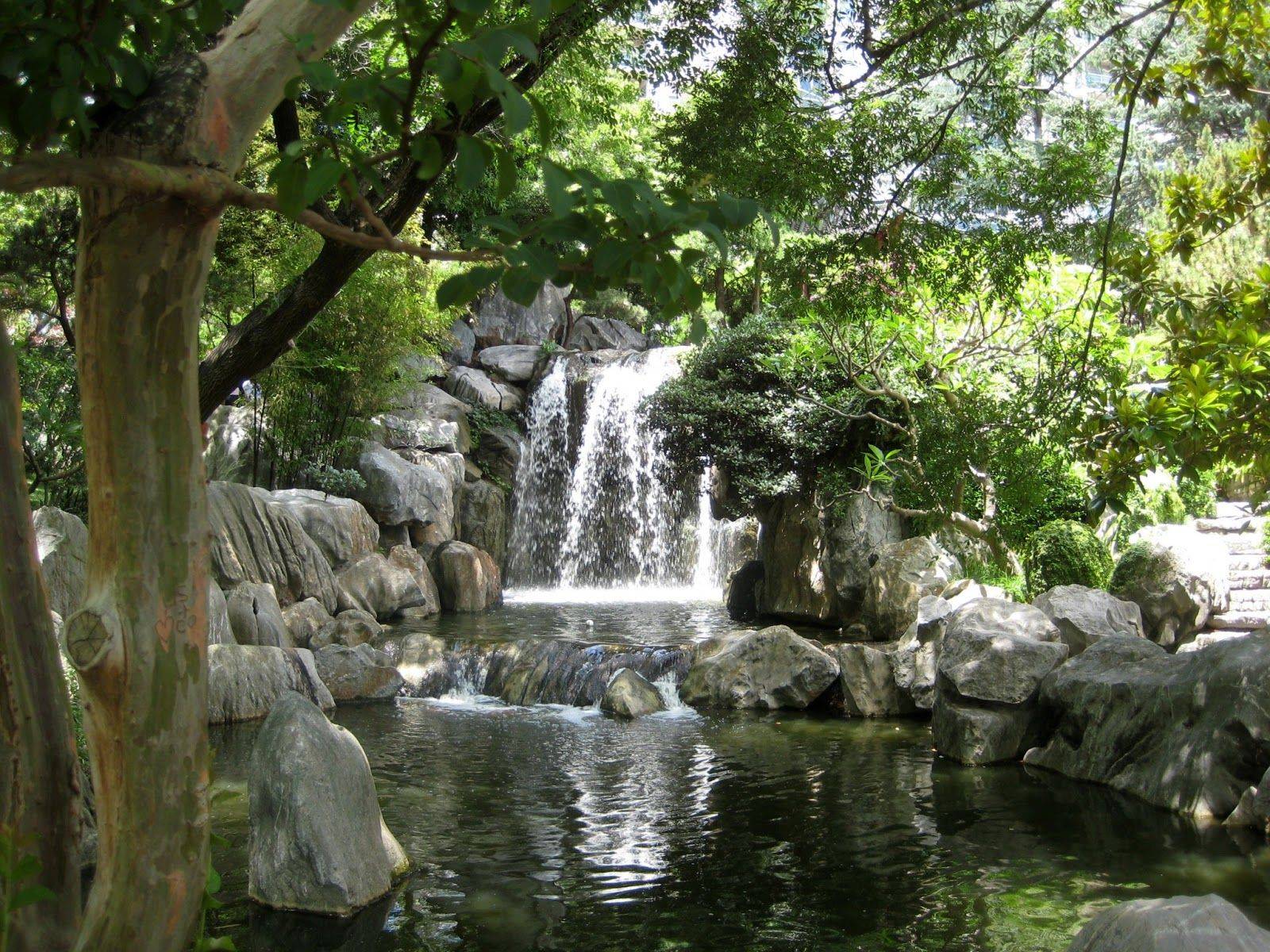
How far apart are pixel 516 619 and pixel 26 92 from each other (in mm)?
13480

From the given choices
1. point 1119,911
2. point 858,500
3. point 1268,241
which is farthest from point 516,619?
point 1268,241

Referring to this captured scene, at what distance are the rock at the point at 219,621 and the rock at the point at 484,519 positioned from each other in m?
8.40

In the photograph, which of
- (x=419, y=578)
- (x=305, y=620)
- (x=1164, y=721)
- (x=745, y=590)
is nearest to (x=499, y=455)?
(x=419, y=578)

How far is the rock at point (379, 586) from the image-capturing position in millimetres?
15234

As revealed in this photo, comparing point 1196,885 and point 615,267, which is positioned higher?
point 615,267

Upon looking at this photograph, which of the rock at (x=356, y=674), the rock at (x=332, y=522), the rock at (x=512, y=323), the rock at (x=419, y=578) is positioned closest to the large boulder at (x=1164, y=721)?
the rock at (x=356, y=674)

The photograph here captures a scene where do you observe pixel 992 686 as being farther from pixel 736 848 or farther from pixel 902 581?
pixel 902 581

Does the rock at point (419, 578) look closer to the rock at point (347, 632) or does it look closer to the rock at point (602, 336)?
the rock at point (347, 632)

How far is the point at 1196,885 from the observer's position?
19.0ft

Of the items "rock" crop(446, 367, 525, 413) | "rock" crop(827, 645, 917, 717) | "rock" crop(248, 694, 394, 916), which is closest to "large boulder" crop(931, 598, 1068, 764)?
"rock" crop(827, 645, 917, 717)

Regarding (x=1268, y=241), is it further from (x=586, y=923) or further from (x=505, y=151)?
(x=505, y=151)

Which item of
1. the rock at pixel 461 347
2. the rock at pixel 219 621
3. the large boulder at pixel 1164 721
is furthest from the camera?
the rock at pixel 461 347

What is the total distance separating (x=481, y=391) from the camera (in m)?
22.2

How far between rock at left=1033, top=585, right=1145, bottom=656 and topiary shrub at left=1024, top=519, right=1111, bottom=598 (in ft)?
7.28
